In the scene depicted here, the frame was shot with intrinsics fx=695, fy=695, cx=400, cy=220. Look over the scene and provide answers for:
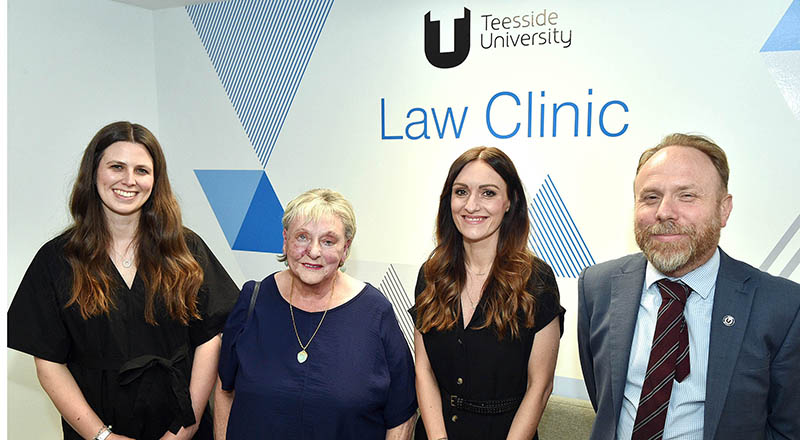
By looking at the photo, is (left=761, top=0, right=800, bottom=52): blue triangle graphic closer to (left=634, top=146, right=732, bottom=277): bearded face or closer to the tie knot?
(left=634, top=146, right=732, bottom=277): bearded face

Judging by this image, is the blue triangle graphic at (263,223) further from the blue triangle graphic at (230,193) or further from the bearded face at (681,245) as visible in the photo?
the bearded face at (681,245)

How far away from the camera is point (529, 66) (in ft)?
11.5

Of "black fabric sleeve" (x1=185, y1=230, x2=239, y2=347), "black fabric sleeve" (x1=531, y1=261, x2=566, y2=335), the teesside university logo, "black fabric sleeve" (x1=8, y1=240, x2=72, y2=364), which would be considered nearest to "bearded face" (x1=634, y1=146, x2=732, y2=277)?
"black fabric sleeve" (x1=531, y1=261, x2=566, y2=335)

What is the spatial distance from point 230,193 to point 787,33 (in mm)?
3289

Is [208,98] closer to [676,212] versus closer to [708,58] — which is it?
[708,58]

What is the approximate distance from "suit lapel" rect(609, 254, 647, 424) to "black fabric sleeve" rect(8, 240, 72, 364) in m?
2.08

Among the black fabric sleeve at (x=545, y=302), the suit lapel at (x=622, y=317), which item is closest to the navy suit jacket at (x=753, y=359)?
the suit lapel at (x=622, y=317)

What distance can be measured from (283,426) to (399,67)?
2.14 metres

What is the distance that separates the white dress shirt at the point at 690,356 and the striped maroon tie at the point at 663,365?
0.02 meters

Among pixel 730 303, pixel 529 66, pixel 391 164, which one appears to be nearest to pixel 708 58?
pixel 529 66

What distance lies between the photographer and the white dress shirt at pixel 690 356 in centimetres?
204

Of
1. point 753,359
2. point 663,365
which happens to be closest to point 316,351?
point 663,365

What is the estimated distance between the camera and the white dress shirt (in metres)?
2.04

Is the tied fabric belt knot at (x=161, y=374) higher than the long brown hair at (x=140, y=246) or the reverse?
the reverse
